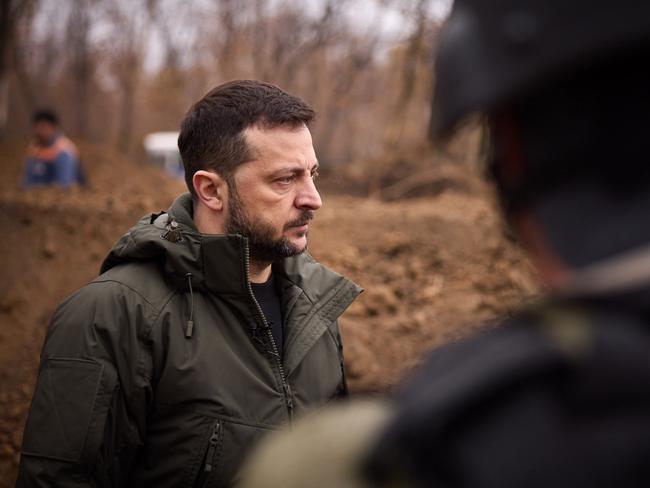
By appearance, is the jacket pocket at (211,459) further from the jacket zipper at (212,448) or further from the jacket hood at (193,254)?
the jacket hood at (193,254)

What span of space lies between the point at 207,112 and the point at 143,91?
44090 mm

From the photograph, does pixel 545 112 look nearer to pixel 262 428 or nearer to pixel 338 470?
pixel 338 470

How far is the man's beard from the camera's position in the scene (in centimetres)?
282

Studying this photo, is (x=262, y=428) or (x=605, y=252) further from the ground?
(x=605, y=252)

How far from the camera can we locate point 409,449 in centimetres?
81

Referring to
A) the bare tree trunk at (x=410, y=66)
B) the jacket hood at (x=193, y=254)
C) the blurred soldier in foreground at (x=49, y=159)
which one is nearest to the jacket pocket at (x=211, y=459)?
the jacket hood at (x=193, y=254)

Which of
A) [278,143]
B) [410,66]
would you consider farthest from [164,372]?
[410,66]

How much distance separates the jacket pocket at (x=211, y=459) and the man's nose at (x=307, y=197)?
0.98 meters

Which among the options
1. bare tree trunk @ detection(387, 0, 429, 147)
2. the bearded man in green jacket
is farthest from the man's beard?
bare tree trunk @ detection(387, 0, 429, 147)

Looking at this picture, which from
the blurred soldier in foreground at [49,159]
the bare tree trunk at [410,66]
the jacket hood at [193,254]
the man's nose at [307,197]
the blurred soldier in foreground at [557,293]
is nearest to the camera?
the blurred soldier in foreground at [557,293]

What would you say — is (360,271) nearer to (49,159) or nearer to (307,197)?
(49,159)

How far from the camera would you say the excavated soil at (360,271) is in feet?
22.6

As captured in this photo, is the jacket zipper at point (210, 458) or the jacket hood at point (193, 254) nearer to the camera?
the jacket zipper at point (210, 458)

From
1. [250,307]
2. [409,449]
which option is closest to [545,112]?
[409,449]
